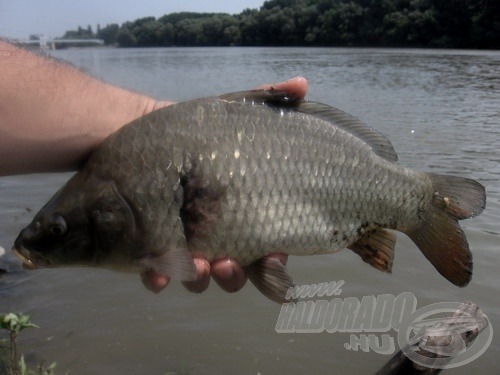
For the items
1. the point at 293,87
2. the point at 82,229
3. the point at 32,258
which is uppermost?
the point at 293,87

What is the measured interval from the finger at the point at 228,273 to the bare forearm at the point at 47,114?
792 mm

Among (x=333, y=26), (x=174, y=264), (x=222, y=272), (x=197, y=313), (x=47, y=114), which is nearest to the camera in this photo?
(x=174, y=264)

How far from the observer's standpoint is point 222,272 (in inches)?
89.5

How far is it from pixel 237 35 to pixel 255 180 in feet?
334

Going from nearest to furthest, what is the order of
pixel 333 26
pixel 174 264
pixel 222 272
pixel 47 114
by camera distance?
pixel 174 264
pixel 222 272
pixel 47 114
pixel 333 26

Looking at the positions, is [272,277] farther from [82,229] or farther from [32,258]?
[32,258]

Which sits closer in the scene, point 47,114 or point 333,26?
point 47,114

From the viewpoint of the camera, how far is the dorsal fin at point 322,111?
2.35 metres

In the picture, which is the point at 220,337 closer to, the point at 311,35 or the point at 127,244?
the point at 127,244

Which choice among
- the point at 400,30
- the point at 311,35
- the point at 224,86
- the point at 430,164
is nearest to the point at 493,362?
the point at 430,164

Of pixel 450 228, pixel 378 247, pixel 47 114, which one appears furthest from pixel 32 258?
pixel 450 228

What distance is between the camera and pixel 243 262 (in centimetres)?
224

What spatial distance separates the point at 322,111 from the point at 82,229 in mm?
1107

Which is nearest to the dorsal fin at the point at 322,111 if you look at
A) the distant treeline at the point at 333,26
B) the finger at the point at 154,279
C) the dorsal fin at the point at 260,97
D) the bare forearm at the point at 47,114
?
the dorsal fin at the point at 260,97
